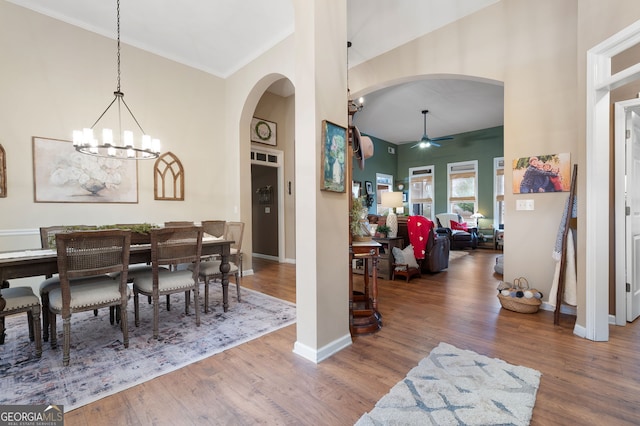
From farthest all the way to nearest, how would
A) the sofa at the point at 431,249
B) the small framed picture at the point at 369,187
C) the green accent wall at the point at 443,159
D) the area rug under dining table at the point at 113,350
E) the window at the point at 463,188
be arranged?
the small framed picture at the point at 369,187
the window at the point at 463,188
the green accent wall at the point at 443,159
the sofa at the point at 431,249
the area rug under dining table at the point at 113,350

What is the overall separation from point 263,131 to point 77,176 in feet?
10.4

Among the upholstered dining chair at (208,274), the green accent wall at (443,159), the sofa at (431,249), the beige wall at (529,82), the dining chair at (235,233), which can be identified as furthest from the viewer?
the green accent wall at (443,159)

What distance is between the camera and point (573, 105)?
286 cm

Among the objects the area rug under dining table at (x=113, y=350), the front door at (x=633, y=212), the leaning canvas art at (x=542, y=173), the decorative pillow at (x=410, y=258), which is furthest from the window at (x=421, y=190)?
the area rug under dining table at (x=113, y=350)

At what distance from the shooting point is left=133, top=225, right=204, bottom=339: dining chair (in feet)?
8.23

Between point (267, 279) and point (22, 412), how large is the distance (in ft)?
10.6

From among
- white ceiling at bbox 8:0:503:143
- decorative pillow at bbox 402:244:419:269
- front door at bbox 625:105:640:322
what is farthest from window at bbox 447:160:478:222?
front door at bbox 625:105:640:322

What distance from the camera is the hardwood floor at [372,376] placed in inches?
61.9

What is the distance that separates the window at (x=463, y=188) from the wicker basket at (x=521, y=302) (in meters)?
6.08

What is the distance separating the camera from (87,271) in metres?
2.14

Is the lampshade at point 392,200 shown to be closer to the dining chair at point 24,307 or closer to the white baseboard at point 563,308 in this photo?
the white baseboard at point 563,308

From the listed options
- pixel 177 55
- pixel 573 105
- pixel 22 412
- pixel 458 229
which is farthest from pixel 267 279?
pixel 458 229

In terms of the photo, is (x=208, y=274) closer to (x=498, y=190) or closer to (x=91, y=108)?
(x=91, y=108)

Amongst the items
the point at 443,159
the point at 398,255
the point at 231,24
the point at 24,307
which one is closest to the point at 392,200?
the point at 398,255
